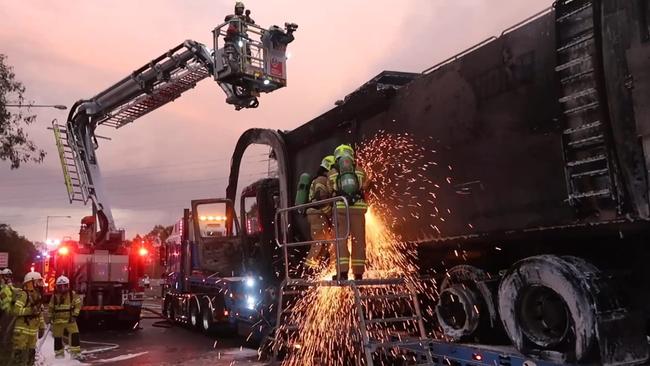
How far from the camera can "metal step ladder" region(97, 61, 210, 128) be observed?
494 inches

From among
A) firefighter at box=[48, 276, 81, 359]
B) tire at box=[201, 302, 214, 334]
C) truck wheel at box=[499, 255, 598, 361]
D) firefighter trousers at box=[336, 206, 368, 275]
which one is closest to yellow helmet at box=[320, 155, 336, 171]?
firefighter trousers at box=[336, 206, 368, 275]

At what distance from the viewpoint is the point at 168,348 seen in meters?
11.4

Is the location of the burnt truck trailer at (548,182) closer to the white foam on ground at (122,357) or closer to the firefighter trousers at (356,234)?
the firefighter trousers at (356,234)

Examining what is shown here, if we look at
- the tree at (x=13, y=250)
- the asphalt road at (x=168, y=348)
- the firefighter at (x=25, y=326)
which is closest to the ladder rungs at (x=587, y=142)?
the asphalt road at (x=168, y=348)

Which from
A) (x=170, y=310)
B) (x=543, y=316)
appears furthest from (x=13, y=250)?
(x=543, y=316)

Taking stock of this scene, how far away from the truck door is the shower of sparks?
12.5 feet

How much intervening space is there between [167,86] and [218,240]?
4073mm

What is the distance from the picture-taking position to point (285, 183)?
7.78m

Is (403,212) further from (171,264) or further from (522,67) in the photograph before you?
(171,264)

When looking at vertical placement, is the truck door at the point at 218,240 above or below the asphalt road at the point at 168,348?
above

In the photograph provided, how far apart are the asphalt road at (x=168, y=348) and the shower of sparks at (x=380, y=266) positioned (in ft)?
9.17

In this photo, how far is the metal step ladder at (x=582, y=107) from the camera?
3.55 m

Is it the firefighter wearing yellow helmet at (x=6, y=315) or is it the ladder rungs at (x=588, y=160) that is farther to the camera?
the firefighter wearing yellow helmet at (x=6, y=315)

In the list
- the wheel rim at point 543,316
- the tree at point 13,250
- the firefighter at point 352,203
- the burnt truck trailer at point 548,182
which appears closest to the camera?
the burnt truck trailer at point 548,182
